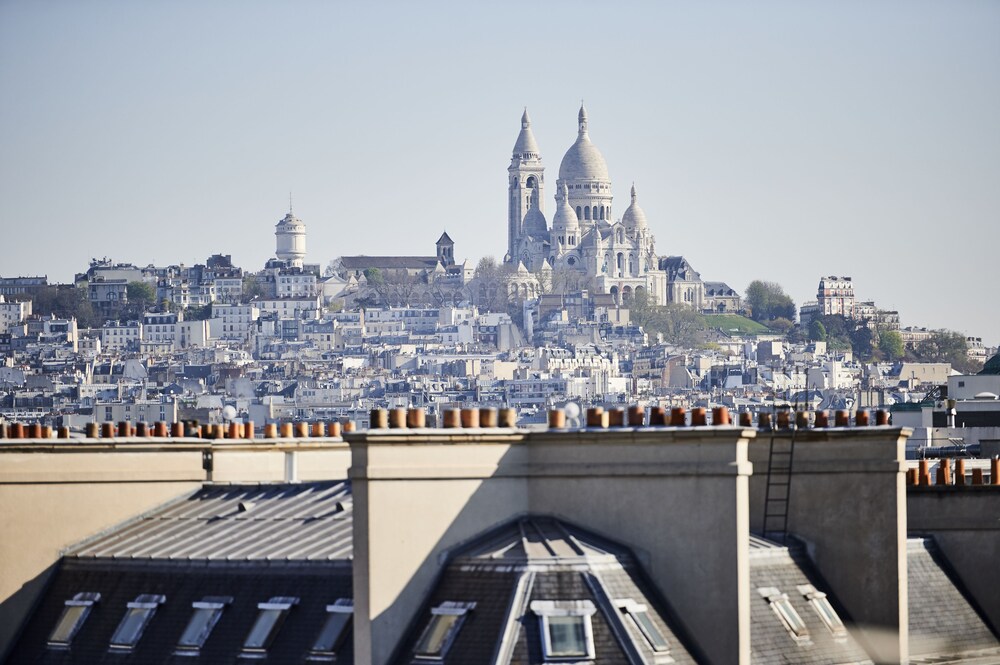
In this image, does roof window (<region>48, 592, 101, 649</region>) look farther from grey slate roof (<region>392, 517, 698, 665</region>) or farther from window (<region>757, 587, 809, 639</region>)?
window (<region>757, 587, 809, 639</region>)

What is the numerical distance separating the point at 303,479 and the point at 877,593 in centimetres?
496

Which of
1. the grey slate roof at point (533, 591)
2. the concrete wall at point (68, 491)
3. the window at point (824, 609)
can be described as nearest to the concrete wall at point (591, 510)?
the grey slate roof at point (533, 591)

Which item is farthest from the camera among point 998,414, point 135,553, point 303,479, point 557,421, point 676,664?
point 998,414

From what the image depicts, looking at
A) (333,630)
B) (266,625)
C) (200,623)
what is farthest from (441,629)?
(200,623)

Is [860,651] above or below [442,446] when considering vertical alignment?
below

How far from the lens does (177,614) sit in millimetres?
17188

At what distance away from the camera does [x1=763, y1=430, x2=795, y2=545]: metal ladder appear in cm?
1788

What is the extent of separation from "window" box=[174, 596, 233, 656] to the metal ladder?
325 centimetres

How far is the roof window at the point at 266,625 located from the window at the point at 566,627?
→ 1.93 meters

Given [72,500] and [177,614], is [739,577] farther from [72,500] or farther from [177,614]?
[72,500]

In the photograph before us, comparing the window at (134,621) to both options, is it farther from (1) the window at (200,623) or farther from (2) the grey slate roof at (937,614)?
(2) the grey slate roof at (937,614)

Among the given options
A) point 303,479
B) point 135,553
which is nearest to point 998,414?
point 303,479

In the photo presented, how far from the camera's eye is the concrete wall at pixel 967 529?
19312 millimetres

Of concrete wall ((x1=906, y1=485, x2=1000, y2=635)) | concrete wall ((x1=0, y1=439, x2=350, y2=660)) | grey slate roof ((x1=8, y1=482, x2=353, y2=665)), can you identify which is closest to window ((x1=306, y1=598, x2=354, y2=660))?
grey slate roof ((x1=8, y1=482, x2=353, y2=665))
